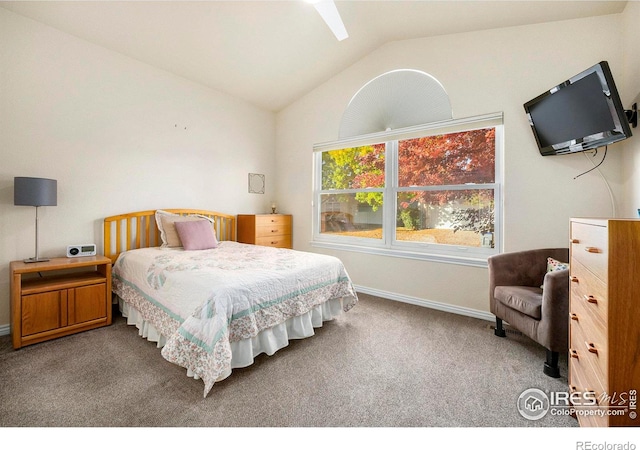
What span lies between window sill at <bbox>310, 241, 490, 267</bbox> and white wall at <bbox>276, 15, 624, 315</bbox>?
0.06 m

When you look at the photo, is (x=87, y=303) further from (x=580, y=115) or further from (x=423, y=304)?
(x=580, y=115)

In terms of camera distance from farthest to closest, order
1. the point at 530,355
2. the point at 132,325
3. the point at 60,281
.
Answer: the point at 132,325
the point at 60,281
the point at 530,355

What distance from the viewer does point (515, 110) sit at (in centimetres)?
267

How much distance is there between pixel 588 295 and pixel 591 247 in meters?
0.23

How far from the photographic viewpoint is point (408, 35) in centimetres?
319

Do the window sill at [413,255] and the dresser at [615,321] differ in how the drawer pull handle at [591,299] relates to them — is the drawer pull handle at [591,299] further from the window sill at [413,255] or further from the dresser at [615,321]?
the window sill at [413,255]

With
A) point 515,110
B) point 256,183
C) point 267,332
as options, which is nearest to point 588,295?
point 267,332

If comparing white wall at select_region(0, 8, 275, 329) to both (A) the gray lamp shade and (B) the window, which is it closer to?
(A) the gray lamp shade

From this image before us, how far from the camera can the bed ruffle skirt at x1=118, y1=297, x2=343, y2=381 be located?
1.87 m
